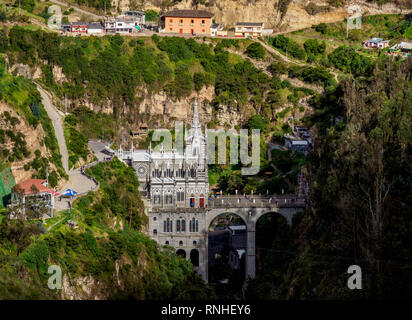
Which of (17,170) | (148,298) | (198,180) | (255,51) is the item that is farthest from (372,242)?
(255,51)

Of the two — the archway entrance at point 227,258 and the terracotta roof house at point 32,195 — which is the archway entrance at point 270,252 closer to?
the archway entrance at point 227,258

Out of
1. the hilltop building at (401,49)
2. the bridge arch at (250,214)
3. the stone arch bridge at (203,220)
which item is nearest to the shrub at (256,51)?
the hilltop building at (401,49)

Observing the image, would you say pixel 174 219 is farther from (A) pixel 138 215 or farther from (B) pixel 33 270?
(B) pixel 33 270

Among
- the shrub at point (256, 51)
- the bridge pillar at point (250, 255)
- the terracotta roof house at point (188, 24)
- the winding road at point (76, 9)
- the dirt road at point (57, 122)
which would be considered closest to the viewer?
the bridge pillar at point (250, 255)

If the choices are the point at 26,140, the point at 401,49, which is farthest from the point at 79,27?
the point at 401,49

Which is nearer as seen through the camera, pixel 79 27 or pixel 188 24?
pixel 79 27

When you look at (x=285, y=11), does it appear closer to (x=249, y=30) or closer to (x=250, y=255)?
(x=249, y=30)
